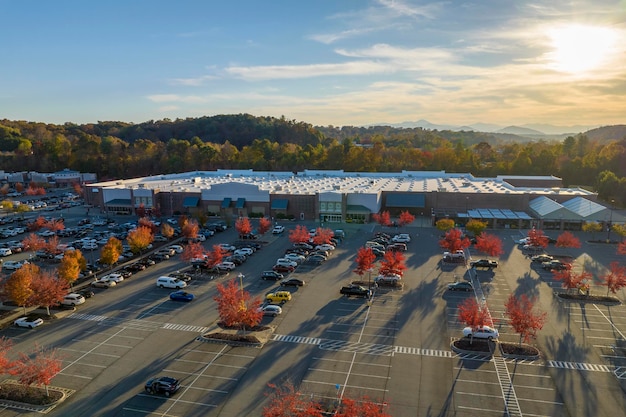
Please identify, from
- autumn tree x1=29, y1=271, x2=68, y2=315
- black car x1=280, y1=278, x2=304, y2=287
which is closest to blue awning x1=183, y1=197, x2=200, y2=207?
Result: black car x1=280, y1=278, x2=304, y2=287

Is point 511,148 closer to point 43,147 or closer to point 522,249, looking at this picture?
point 522,249

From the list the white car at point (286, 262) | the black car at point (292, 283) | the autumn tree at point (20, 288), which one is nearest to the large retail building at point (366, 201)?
the white car at point (286, 262)

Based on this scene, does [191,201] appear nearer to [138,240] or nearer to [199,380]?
[138,240]

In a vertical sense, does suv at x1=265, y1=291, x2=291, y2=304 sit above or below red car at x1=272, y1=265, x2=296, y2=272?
below

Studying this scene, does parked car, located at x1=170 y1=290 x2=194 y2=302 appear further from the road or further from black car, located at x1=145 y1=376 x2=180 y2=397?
black car, located at x1=145 y1=376 x2=180 y2=397

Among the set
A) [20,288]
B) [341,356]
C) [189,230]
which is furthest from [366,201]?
[20,288]

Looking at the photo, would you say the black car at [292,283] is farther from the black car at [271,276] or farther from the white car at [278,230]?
the white car at [278,230]
